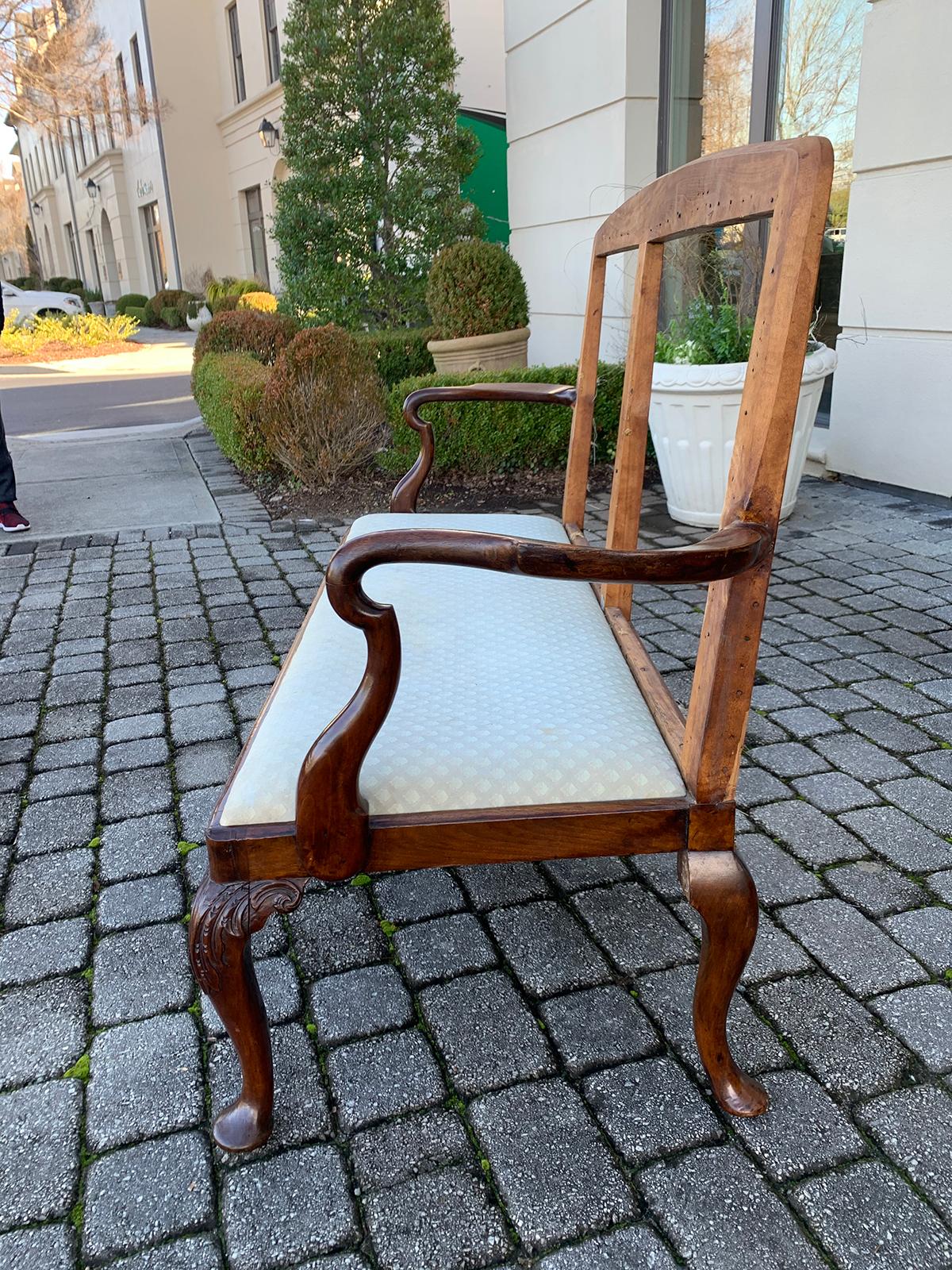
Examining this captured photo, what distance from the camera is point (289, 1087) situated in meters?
1.50

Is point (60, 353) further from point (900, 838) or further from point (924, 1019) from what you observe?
point (924, 1019)

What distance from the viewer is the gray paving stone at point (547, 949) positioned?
5.63 ft

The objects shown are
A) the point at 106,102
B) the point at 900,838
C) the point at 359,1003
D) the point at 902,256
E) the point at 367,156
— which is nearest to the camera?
the point at 359,1003

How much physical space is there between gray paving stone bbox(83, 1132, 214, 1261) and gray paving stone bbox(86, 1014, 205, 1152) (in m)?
0.03

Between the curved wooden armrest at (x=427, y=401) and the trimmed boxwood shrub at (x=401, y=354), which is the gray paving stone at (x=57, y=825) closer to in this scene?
the curved wooden armrest at (x=427, y=401)

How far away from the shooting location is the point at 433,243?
9.16m

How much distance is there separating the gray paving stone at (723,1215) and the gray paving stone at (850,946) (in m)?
0.47

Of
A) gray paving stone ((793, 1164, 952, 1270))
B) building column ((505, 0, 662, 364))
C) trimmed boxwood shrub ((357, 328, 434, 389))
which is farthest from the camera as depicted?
trimmed boxwood shrub ((357, 328, 434, 389))

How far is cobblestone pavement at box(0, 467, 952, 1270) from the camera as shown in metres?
1.27

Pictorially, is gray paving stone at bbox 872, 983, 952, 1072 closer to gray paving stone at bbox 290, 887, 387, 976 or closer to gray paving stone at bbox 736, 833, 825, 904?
gray paving stone at bbox 736, 833, 825, 904

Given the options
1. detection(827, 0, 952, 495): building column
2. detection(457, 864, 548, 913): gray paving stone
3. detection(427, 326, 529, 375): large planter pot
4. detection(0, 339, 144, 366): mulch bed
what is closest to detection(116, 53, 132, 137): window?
detection(0, 339, 144, 366): mulch bed

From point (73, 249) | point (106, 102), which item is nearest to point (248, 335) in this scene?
point (106, 102)

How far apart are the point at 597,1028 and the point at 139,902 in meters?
1.00

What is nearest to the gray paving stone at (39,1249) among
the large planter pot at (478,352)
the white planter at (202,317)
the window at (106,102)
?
the large planter pot at (478,352)
